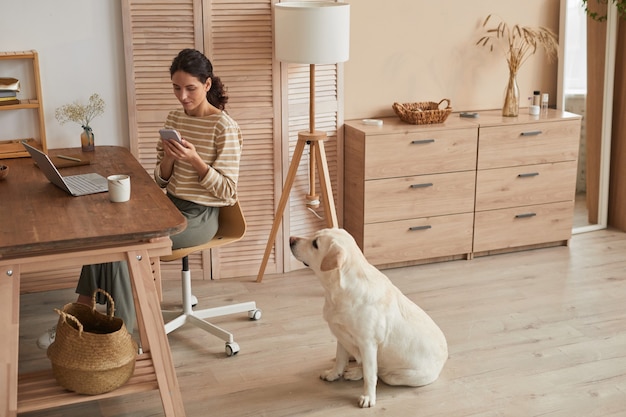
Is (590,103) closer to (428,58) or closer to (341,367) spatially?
(428,58)

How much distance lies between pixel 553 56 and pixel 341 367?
2.53 m

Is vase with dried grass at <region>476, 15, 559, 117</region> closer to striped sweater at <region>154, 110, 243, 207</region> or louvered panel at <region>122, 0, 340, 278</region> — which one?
louvered panel at <region>122, 0, 340, 278</region>

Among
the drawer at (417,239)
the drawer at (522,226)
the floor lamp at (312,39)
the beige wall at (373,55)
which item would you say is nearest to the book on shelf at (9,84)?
the beige wall at (373,55)

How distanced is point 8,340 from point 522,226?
293 cm

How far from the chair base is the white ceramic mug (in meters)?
0.71

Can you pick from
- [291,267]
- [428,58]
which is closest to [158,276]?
[291,267]

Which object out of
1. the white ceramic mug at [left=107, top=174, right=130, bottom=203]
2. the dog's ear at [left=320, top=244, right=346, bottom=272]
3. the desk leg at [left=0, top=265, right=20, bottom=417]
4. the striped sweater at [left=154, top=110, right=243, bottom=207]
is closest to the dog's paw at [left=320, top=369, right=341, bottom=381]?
the dog's ear at [left=320, top=244, right=346, bottom=272]

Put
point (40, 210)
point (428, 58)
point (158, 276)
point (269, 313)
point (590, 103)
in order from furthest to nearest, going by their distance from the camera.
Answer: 1. point (590, 103)
2. point (428, 58)
3. point (269, 313)
4. point (158, 276)
5. point (40, 210)

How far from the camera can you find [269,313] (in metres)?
3.73

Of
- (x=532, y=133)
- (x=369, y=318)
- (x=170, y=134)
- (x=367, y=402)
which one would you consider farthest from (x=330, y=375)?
(x=532, y=133)

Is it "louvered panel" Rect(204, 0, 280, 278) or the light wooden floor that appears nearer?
the light wooden floor

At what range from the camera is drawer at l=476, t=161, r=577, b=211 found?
14.2 feet

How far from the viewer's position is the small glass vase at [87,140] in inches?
144

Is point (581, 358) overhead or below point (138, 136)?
below
